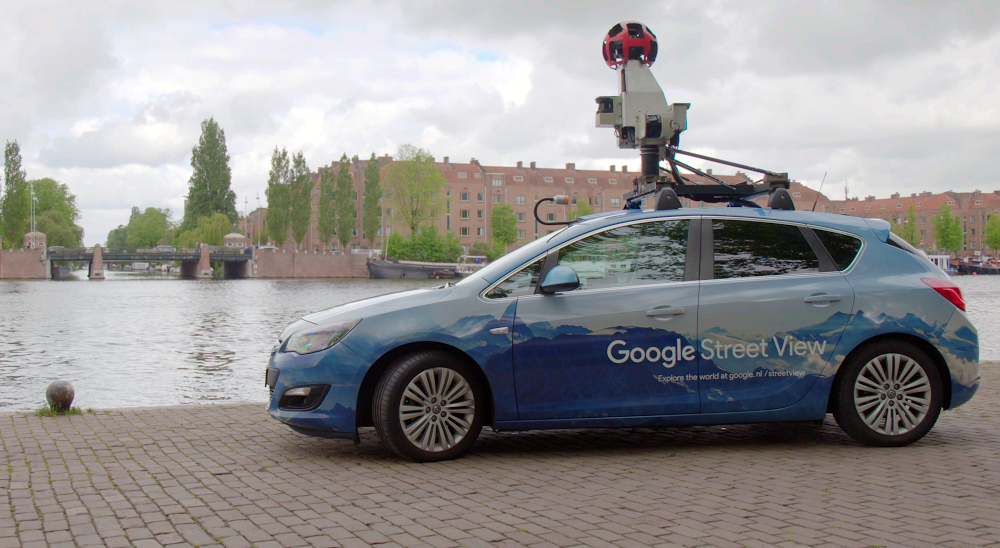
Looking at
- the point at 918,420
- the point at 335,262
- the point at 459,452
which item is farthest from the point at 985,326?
the point at 335,262

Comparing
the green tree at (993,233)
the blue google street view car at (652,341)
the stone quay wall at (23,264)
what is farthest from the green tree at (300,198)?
the green tree at (993,233)

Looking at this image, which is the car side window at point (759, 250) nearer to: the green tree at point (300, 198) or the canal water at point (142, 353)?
the canal water at point (142, 353)

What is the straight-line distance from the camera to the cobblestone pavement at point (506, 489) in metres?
3.90

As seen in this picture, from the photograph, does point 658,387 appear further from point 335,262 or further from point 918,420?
point 335,262

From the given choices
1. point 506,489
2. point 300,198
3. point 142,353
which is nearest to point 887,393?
point 506,489

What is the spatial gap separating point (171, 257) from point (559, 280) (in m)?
107

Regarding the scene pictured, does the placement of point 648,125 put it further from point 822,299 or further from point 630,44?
point 822,299

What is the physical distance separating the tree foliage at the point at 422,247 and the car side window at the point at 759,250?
10000 centimetres

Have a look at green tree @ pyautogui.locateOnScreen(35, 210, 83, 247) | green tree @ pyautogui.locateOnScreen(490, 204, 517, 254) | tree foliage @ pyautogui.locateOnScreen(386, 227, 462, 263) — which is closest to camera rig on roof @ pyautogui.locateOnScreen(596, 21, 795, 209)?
tree foliage @ pyautogui.locateOnScreen(386, 227, 462, 263)

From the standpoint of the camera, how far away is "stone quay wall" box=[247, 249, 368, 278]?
353 ft

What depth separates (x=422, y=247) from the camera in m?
106

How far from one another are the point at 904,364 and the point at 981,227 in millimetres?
193164

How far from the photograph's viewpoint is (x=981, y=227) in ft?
571

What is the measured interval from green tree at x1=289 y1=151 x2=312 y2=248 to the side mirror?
345ft
